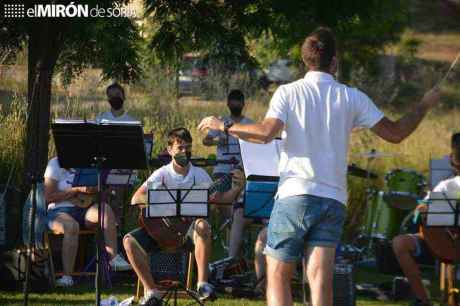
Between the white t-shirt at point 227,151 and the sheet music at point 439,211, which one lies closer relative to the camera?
the sheet music at point 439,211

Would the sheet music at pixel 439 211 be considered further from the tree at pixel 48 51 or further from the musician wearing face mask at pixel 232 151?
the tree at pixel 48 51

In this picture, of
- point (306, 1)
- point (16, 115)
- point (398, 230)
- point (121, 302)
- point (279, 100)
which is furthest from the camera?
point (16, 115)

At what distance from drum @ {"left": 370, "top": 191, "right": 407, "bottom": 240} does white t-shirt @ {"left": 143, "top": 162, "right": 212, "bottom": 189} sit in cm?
316

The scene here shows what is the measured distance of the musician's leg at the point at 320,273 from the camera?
211 inches

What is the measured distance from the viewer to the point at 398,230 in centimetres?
1080

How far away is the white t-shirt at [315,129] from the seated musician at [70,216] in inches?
144

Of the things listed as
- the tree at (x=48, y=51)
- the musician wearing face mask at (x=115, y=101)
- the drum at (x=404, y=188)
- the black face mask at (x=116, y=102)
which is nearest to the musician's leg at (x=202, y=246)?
the tree at (x=48, y=51)

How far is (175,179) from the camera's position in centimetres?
806

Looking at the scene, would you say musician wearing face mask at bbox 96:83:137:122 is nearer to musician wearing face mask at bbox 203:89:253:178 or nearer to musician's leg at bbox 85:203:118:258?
musician wearing face mask at bbox 203:89:253:178

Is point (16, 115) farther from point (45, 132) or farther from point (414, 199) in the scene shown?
point (414, 199)

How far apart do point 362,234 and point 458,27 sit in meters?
35.4

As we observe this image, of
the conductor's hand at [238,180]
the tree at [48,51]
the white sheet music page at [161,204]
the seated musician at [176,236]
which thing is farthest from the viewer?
the tree at [48,51]

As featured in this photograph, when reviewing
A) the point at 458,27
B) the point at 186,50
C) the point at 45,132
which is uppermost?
the point at 458,27

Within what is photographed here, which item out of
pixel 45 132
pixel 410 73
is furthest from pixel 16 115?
pixel 410 73
